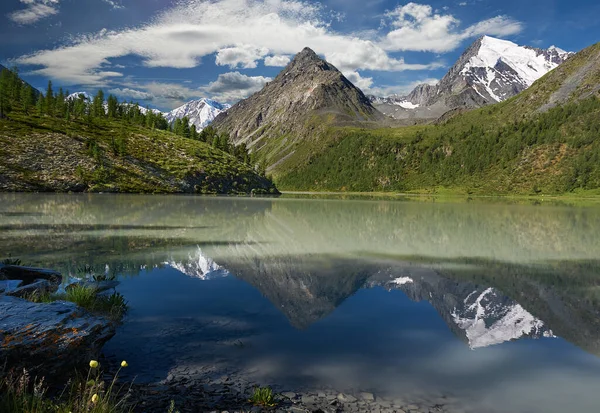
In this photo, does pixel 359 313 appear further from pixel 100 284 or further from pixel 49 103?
pixel 49 103

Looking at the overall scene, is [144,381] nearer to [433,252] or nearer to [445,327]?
[445,327]

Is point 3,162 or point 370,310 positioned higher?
point 3,162

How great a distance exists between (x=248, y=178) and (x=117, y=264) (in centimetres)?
12778

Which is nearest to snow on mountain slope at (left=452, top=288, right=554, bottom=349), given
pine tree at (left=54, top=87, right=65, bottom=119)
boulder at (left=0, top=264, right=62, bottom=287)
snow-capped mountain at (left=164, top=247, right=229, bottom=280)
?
snow-capped mountain at (left=164, top=247, right=229, bottom=280)

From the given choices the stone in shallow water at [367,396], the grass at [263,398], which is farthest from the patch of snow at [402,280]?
the grass at [263,398]

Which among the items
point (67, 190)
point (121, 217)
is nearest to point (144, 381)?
point (121, 217)

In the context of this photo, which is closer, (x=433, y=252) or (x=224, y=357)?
(x=224, y=357)

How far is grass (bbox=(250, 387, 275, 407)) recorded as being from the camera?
798 centimetres

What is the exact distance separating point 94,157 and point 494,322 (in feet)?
379

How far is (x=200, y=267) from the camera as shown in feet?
69.6

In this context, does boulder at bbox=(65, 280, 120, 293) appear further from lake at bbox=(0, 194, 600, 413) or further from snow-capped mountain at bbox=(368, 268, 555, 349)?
snow-capped mountain at bbox=(368, 268, 555, 349)

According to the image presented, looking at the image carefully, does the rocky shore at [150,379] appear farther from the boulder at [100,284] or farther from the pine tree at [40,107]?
the pine tree at [40,107]

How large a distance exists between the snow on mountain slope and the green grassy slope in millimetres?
103990

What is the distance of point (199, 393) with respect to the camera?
8344mm
